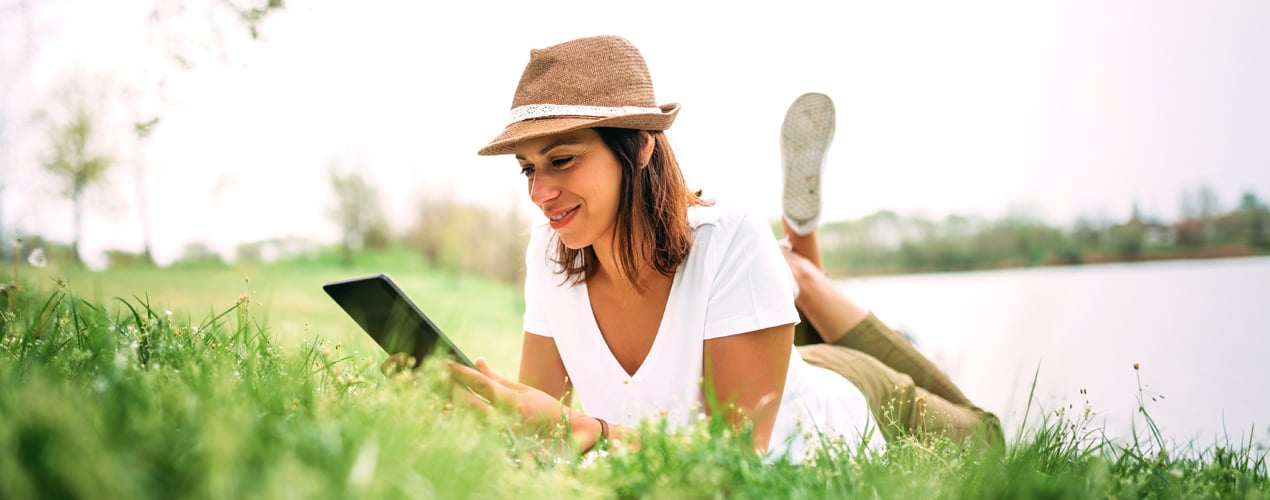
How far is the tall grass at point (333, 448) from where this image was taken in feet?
3.41

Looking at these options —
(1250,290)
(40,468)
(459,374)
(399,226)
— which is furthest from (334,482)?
(399,226)

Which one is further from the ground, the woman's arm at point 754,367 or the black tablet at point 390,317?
the black tablet at point 390,317

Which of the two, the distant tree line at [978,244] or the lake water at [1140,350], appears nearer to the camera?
the lake water at [1140,350]

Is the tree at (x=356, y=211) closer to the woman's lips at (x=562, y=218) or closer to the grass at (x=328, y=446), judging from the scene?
the grass at (x=328, y=446)

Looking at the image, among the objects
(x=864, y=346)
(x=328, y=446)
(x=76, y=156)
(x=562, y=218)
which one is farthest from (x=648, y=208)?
(x=76, y=156)

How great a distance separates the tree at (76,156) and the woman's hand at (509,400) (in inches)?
586

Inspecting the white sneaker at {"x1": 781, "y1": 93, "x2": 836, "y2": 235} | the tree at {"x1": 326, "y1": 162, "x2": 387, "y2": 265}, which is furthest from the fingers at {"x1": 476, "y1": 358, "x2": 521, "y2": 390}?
the tree at {"x1": 326, "y1": 162, "x2": 387, "y2": 265}

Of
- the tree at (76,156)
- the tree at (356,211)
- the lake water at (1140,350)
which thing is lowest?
the lake water at (1140,350)

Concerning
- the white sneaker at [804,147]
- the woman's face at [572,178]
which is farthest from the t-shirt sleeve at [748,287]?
the white sneaker at [804,147]

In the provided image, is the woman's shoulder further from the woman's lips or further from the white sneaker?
the white sneaker

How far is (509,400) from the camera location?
6.32ft

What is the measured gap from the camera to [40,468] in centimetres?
103

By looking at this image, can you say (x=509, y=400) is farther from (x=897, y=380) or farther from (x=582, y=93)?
(x=897, y=380)

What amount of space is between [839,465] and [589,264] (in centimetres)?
131
